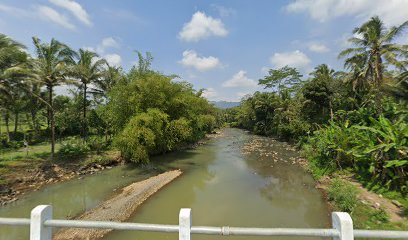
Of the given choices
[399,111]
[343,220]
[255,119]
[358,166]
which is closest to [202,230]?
[343,220]

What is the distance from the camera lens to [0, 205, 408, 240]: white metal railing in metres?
1.63

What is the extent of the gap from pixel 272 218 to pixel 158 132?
37.0 feet

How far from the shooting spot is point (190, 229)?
1755 mm

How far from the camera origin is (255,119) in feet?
140

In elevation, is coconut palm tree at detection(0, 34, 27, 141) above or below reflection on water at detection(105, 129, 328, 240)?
above

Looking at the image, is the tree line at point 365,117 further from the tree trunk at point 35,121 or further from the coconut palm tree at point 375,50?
the tree trunk at point 35,121

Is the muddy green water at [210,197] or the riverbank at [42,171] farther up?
the riverbank at [42,171]

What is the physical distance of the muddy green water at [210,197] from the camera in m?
8.94

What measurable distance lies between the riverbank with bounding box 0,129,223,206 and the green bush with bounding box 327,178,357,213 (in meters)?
14.7

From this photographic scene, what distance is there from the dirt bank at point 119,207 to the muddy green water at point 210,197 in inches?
14.5

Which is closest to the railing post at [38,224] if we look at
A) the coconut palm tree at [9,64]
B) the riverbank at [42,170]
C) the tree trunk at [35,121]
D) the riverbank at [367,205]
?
the riverbank at [367,205]

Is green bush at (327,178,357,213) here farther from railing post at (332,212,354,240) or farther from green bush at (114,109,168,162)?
green bush at (114,109,168,162)

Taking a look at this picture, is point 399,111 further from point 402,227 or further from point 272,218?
point 272,218

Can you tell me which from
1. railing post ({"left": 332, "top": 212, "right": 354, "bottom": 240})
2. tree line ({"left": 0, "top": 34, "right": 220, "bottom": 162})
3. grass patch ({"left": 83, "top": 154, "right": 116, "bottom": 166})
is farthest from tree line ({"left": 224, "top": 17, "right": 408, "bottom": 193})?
grass patch ({"left": 83, "top": 154, "right": 116, "bottom": 166})
